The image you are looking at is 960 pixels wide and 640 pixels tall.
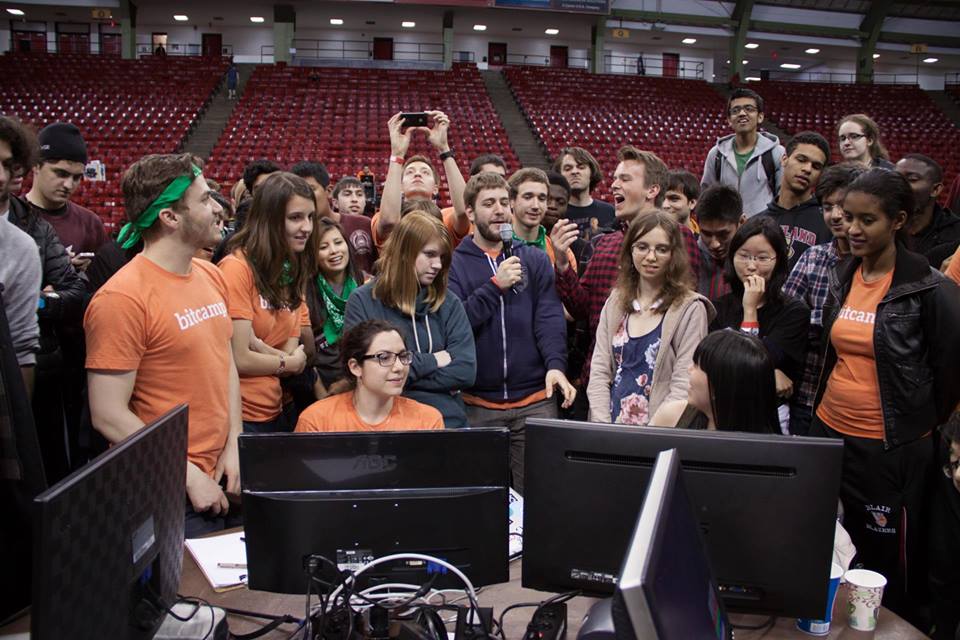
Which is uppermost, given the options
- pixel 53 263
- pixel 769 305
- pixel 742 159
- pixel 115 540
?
A: pixel 742 159

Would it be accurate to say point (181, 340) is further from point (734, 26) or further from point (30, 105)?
point (734, 26)

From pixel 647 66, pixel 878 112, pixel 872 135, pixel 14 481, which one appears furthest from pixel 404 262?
pixel 647 66

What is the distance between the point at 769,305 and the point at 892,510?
0.85 meters

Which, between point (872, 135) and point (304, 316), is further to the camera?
point (872, 135)

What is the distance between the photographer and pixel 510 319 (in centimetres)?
331

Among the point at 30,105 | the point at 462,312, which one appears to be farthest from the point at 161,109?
the point at 462,312

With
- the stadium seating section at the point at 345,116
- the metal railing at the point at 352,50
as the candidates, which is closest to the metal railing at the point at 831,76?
the metal railing at the point at 352,50

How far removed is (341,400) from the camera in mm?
2545

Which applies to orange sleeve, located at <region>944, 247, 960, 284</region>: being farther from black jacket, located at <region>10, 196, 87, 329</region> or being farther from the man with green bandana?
black jacket, located at <region>10, 196, 87, 329</region>

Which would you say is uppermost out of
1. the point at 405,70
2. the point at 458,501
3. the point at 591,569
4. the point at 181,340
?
the point at 405,70

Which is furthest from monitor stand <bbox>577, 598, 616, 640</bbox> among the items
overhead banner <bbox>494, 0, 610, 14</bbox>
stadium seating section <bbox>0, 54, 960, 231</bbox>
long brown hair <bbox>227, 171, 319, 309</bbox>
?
overhead banner <bbox>494, 0, 610, 14</bbox>

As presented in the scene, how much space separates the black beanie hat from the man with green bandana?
3.59 feet

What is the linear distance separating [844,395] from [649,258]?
845mm

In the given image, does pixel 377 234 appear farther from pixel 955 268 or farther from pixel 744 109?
pixel 955 268
